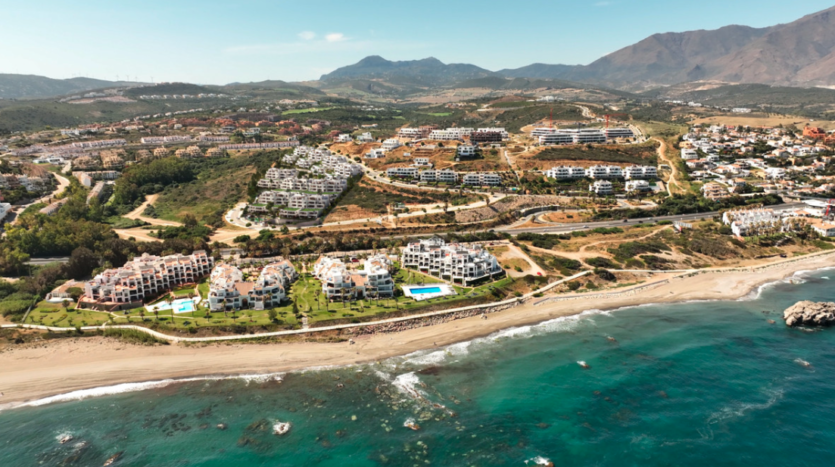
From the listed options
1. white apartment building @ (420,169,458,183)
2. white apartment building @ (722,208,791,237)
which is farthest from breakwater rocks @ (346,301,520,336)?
white apartment building @ (420,169,458,183)

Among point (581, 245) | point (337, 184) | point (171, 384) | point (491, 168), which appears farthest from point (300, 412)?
point (491, 168)

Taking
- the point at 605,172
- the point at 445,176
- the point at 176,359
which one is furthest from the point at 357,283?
the point at 605,172

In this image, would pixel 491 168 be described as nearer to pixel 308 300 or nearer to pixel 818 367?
pixel 308 300

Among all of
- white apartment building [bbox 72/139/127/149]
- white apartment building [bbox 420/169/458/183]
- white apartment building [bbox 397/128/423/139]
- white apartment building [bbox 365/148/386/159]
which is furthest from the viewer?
white apartment building [bbox 397/128/423/139]

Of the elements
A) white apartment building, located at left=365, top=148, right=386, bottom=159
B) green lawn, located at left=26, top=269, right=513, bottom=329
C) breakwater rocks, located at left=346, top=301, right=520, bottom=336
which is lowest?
breakwater rocks, located at left=346, top=301, right=520, bottom=336

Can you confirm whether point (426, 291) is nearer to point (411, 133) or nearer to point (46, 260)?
point (46, 260)

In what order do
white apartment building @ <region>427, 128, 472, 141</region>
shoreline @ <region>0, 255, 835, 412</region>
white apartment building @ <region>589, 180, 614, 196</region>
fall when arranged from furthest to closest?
white apartment building @ <region>427, 128, 472, 141</region>
white apartment building @ <region>589, 180, 614, 196</region>
shoreline @ <region>0, 255, 835, 412</region>

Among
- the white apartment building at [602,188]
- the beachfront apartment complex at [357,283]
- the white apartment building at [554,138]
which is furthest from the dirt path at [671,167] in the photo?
the beachfront apartment complex at [357,283]

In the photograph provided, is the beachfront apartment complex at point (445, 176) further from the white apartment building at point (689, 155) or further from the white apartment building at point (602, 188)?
the white apartment building at point (689, 155)

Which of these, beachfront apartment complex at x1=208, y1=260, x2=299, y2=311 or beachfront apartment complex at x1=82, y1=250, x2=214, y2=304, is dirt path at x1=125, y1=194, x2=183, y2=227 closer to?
beachfront apartment complex at x1=82, y1=250, x2=214, y2=304
